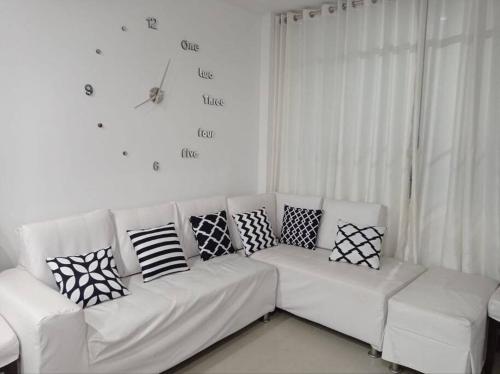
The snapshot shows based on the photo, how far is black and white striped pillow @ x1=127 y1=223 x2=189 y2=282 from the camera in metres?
2.54

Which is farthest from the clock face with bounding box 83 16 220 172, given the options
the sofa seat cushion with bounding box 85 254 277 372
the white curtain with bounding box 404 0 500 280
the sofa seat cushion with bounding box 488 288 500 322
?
the sofa seat cushion with bounding box 488 288 500 322

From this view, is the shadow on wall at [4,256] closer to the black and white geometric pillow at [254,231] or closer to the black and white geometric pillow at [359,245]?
the black and white geometric pillow at [254,231]

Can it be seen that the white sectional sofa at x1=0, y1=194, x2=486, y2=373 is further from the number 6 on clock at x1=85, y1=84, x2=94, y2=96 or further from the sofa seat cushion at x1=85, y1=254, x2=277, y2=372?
the number 6 on clock at x1=85, y1=84, x2=94, y2=96

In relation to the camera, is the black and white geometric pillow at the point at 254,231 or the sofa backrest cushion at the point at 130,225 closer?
the sofa backrest cushion at the point at 130,225

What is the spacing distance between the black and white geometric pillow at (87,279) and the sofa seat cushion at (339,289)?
1208 mm

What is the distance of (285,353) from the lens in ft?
8.50

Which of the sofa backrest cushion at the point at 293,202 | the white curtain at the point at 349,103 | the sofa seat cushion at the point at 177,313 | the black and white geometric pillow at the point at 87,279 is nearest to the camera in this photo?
the sofa seat cushion at the point at 177,313

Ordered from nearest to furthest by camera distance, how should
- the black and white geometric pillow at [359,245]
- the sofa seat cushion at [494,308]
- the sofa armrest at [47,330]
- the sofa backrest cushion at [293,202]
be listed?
1. the sofa armrest at [47,330]
2. the sofa seat cushion at [494,308]
3. the black and white geometric pillow at [359,245]
4. the sofa backrest cushion at [293,202]

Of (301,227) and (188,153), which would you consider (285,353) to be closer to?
(301,227)

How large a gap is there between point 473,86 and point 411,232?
1.17 meters

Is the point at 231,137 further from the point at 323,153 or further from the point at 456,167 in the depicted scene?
the point at 456,167

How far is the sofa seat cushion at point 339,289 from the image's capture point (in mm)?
2510

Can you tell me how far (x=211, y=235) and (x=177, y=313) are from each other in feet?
2.87

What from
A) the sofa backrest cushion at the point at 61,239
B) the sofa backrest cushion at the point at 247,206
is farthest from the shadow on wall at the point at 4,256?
the sofa backrest cushion at the point at 247,206
